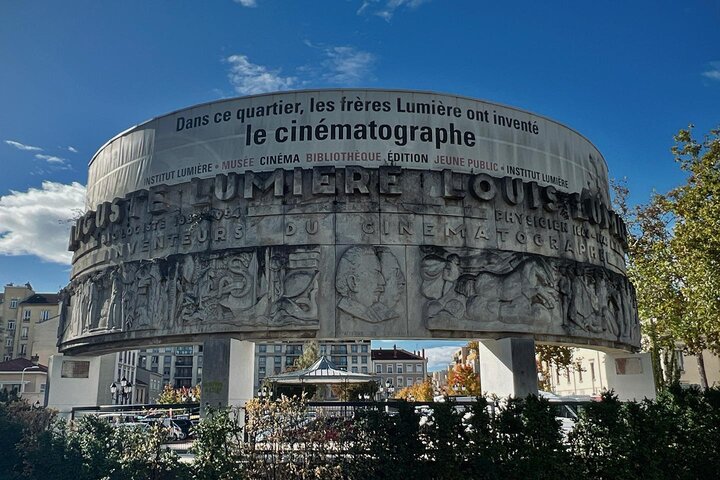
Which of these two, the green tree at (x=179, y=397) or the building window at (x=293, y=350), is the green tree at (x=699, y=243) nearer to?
the green tree at (x=179, y=397)

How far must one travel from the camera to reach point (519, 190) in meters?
18.7

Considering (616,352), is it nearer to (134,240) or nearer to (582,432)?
(582,432)

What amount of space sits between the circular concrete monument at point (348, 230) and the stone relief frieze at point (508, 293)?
44 millimetres

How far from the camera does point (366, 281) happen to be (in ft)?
56.0

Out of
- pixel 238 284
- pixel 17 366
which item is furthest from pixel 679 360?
pixel 17 366

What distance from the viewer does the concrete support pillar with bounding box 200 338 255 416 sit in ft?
55.0

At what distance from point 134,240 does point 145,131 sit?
3939mm

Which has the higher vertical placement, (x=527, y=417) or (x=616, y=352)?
(x=616, y=352)

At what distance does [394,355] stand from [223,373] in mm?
120820

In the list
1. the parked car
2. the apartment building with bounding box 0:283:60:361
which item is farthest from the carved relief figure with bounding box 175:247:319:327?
the apartment building with bounding box 0:283:60:361

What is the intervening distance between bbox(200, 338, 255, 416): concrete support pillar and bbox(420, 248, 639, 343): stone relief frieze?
5.62 meters

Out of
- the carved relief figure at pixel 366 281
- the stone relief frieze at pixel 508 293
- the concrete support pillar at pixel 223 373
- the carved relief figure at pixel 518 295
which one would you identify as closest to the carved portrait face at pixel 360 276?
the carved relief figure at pixel 366 281

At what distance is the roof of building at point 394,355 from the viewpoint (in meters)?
134

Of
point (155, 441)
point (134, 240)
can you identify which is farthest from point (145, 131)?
point (155, 441)
